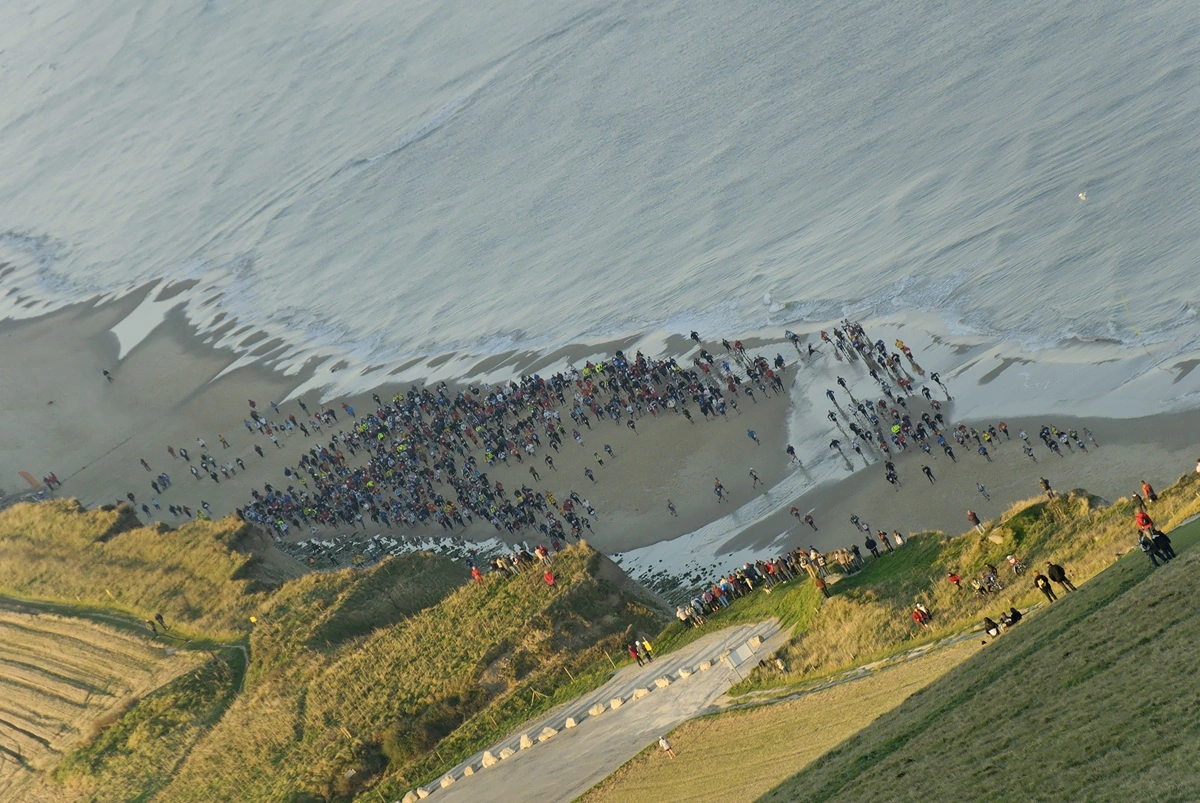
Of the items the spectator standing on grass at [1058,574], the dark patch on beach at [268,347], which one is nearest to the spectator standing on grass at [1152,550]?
the spectator standing on grass at [1058,574]

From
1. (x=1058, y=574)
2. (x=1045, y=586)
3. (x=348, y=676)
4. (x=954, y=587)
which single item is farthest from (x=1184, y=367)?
(x=348, y=676)

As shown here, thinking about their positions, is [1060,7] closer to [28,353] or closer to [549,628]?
[549,628]

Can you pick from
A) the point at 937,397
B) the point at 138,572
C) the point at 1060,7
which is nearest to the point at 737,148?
the point at 1060,7

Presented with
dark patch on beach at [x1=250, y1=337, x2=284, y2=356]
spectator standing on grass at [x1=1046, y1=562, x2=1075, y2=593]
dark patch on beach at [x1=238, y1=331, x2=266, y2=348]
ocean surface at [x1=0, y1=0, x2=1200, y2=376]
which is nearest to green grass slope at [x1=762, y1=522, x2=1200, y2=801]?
spectator standing on grass at [x1=1046, y1=562, x2=1075, y2=593]

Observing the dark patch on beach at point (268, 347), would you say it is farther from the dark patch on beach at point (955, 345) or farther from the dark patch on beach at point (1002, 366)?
the dark patch on beach at point (1002, 366)

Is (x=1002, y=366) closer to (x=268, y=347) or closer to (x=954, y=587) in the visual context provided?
(x=954, y=587)
